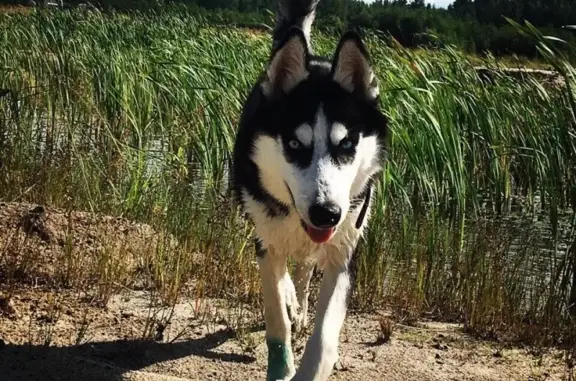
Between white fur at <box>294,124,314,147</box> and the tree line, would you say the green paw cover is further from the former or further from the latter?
the tree line

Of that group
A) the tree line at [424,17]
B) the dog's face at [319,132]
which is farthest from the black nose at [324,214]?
the tree line at [424,17]

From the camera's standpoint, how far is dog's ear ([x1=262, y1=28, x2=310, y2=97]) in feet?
11.8

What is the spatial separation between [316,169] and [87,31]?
28.8 feet

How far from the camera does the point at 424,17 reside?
24.4 m

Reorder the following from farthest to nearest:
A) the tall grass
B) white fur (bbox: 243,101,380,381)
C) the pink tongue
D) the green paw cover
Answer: the tall grass → the green paw cover → the pink tongue → white fur (bbox: 243,101,380,381)

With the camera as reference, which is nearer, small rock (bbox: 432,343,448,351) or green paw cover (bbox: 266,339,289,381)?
green paw cover (bbox: 266,339,289,381)

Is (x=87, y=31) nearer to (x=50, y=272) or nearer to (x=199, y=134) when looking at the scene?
(x=199, y=134)

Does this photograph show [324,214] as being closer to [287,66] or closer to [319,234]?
[319,234]

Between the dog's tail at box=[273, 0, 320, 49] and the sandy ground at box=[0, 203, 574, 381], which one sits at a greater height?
the dog's tail at box=[273, 0, 320, 49]

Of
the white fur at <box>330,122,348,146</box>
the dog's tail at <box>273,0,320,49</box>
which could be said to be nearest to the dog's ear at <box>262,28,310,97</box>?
the white fur at <box>330,122,348,146</box>

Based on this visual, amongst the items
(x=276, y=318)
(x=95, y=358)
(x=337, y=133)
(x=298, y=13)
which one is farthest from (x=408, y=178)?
(x=95, y=358)

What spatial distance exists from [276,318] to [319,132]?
930 millimetres

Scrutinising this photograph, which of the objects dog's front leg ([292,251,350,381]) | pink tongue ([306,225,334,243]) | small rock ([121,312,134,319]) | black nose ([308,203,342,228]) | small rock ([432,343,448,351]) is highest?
black nose ([308,203,342,228])

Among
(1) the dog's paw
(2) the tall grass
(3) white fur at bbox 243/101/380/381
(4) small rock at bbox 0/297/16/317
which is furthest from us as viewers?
(2) the tall grass
